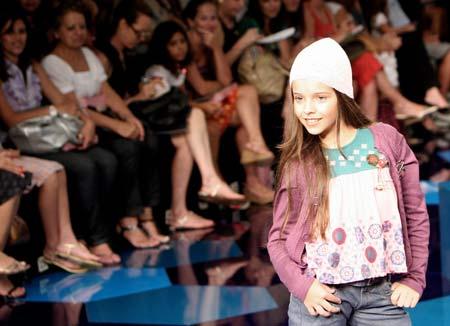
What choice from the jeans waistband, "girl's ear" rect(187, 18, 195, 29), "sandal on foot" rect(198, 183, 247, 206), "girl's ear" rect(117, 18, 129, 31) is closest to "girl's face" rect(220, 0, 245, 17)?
"girl's ear" rect(187, 18, 195, 29)

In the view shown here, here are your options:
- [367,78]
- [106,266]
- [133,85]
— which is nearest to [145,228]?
[106,266]

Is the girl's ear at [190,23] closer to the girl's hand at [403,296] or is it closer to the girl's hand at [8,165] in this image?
the girl's hand at [8,165]

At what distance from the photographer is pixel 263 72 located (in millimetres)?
5203

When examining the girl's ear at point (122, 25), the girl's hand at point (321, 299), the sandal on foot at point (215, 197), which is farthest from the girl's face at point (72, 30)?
the girl's hand at point (321, 299)

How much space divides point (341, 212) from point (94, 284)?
2.04m

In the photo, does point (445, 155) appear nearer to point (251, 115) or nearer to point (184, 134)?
point (251, 115)

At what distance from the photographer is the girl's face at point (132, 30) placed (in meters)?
4.66

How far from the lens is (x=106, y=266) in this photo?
396 cm

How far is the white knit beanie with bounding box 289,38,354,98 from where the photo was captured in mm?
1874

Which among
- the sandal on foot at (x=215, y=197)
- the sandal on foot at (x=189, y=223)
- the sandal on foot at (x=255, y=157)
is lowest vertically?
the sandal on foot at (x=189, y=223)

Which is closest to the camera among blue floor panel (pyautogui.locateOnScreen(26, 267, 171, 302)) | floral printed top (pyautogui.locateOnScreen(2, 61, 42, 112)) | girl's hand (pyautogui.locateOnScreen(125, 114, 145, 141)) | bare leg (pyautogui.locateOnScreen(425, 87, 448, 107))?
blue floor panel (pyautogui.locateOnScreen(26, 267, 171, 302))

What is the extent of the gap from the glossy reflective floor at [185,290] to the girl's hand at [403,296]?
1.22 meters

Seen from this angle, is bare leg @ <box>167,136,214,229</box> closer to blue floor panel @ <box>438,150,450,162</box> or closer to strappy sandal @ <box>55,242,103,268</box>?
strappy sandal @ <box>55,242,103,268</box>

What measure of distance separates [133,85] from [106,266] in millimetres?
1139
